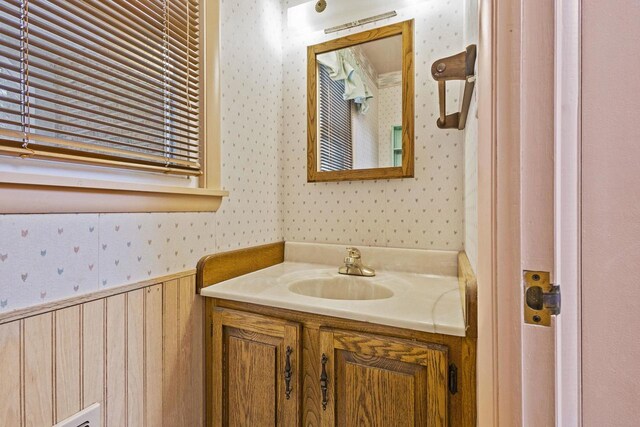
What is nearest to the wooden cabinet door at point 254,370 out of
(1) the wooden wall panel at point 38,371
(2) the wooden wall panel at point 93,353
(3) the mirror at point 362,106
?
(2) the wooden wall panel at point 93,353

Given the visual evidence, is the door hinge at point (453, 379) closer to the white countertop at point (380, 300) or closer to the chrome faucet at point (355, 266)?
the white countertop at point (380, 300)

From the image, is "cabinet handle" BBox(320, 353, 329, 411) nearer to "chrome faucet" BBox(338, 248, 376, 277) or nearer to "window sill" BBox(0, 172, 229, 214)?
"chrome faucet" BBox(338, 248, 376, 277)

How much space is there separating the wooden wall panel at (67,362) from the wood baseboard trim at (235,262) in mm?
366

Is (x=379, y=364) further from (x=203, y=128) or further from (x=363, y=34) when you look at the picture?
(x=363, y=34)

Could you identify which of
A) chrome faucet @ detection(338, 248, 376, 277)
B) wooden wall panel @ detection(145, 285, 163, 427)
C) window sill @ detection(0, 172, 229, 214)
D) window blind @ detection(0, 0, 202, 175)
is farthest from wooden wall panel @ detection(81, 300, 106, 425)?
chrome faucet @ detection(338, 248, 376, 277)

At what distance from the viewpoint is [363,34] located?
137 cm

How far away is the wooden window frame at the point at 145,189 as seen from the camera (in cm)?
63

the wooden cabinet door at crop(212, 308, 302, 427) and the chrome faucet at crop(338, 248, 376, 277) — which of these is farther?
the chrome faucet at crop(338, 248, 376, 277)

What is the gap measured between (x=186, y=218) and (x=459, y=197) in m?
1.05

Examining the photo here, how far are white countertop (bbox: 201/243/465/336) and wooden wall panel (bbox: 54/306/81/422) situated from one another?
37cm

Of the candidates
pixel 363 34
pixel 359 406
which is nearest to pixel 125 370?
pixel 359 406

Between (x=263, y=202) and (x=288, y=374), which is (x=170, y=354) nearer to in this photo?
(x=288, y=374)

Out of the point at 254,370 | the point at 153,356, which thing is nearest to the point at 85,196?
the point at 153,356

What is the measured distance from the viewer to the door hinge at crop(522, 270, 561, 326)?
38 centimetres
